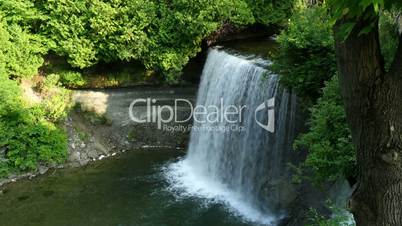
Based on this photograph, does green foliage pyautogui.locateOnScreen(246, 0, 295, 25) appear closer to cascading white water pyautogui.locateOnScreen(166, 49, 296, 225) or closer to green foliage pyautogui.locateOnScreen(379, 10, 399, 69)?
cascading white water pyautogui.locateOnScreen(166, 49, 296, 225)

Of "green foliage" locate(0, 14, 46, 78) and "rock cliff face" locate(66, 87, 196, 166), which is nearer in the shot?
"green foliage" locate(0, 14, 46, 78)

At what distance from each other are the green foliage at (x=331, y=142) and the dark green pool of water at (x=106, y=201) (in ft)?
10.8

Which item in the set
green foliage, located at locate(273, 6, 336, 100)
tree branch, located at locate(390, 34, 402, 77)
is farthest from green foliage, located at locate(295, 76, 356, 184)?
tree branch, located at locate(390, 34, 402, 77)

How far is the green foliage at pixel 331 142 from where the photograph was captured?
529 centimetres

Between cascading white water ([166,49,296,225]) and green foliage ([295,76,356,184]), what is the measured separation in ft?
8.15

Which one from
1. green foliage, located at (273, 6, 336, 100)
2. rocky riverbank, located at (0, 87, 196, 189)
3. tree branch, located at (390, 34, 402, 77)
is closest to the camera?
tree branch, located at (390, 34, 402, 77)

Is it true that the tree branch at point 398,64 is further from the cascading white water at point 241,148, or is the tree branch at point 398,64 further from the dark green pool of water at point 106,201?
the dark green pool of water at point 106,201

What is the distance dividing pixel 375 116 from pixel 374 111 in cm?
3

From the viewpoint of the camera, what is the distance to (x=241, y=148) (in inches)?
389

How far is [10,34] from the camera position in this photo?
1085 centimetres

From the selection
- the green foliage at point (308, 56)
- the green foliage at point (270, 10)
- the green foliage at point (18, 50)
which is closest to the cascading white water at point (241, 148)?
the green foliage at point (308, 56)

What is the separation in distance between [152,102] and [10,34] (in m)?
3.89

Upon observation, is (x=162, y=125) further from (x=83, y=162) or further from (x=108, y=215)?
(x=108, y=215)

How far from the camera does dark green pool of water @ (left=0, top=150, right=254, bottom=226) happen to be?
8805mm
